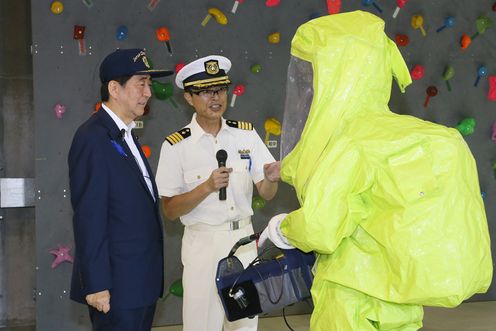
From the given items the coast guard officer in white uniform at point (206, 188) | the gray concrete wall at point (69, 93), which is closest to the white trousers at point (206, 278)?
the coast guard officer in white uniform at point (206, 188)

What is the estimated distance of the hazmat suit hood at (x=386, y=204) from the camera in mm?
2021

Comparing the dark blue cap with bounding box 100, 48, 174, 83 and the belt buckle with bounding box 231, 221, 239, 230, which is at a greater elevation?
the dark blue cap with bounding box 100, 48, 174, 83

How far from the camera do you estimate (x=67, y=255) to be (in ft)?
15.7

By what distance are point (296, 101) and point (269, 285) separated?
66cm

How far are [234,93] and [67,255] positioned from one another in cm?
166

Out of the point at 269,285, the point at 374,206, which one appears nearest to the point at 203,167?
the point at 269,285

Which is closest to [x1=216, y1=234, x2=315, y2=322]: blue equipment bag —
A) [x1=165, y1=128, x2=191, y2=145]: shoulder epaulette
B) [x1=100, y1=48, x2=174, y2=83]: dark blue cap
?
[x1=100, y1=48, x2=174, y2=83]: dark blue cap

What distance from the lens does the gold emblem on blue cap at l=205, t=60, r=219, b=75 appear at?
3525 mm

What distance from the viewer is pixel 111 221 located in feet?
8.58

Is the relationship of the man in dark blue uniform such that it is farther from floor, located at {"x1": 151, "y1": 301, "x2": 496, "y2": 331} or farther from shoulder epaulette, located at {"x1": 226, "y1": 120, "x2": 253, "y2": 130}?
floor, located at {"x1": 151, "y1": 301, "x2": 496, "y2": 331}

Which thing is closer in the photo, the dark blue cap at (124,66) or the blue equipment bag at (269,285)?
the blue equipment bag at (269,285)

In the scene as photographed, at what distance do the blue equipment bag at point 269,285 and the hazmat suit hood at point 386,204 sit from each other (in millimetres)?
179

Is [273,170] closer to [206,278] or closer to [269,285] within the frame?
[206,278]

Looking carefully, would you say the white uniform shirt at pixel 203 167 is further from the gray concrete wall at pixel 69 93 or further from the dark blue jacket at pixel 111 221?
the gray concrete wall at pixel 69 93
